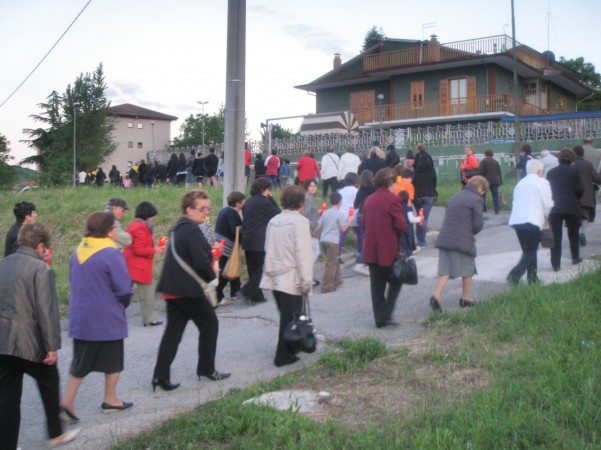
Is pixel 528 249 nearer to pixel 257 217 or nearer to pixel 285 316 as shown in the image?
pixel 257 217

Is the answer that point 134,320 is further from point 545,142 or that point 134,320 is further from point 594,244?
point 545,142

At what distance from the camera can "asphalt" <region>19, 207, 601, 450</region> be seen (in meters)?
5.93

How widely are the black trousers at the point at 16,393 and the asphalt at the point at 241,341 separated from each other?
1.06 feet

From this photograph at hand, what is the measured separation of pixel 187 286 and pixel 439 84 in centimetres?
3964

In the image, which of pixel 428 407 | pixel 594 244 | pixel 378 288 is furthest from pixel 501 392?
pixel 594 244

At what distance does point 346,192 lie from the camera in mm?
11914

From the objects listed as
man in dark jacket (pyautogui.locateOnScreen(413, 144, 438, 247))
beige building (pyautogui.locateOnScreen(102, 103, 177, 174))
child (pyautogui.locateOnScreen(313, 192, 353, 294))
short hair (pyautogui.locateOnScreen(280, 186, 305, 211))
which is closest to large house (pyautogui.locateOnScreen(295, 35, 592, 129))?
man in dark jacket (pyautogui.locateOnScreen(413, 144, 438, 247))

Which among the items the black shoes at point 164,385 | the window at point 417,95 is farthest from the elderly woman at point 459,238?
the window at point 417,95

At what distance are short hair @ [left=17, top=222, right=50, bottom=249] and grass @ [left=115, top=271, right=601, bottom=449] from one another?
171cm

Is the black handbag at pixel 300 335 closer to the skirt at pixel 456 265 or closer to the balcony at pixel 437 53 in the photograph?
the skirt at pixel 456 265

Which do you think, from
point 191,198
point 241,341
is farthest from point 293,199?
point 241,341

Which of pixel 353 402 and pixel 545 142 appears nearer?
pixel 353 402

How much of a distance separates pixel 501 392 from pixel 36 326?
3.55 metres

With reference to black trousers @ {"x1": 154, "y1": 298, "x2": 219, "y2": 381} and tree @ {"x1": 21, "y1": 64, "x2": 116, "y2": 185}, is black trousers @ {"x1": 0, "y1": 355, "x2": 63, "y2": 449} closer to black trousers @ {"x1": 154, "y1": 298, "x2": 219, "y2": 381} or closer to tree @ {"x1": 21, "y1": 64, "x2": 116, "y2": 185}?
black trousers @ {"x1": 154, "y1": 298, "x2": 219, "y2": 381}
